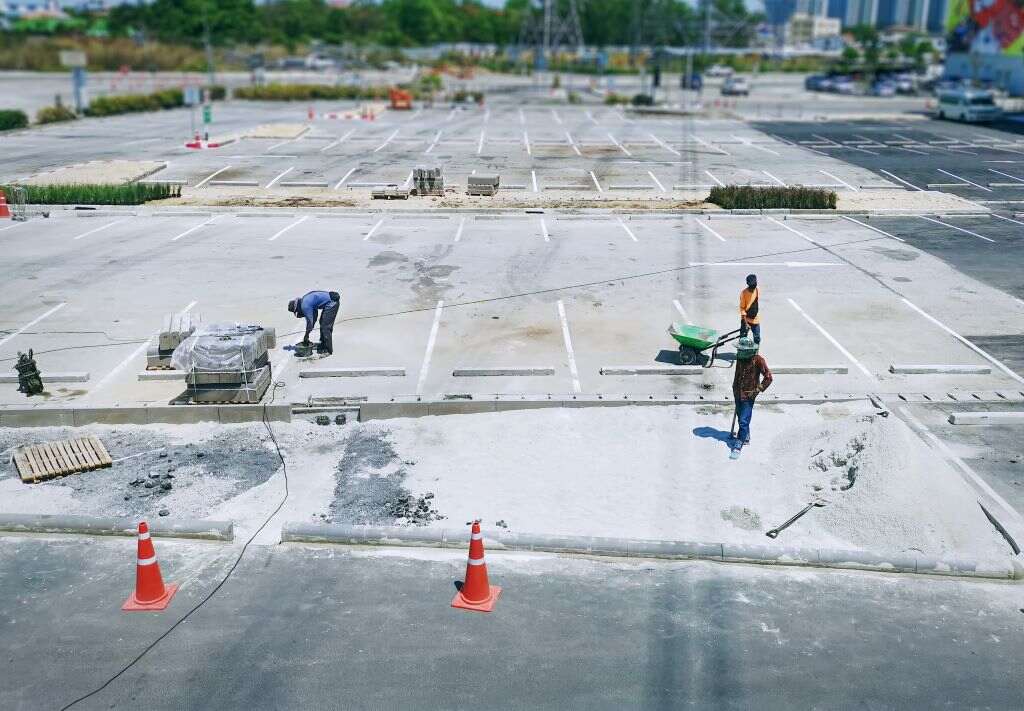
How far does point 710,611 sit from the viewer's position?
8.75 metres

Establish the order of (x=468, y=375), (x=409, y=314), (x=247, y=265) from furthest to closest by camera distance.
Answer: (x=247, y=265), (x=409, y=314), (x=468, y=375)

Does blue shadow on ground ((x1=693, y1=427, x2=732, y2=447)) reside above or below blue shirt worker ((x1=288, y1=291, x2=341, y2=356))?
below

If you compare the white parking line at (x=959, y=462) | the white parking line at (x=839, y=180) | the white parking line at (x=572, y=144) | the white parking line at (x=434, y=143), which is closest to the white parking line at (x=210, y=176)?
the white parking line at (x=434, y=143)

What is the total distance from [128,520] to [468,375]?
590 centimetres

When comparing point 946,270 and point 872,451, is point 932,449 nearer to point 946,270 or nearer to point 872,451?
point 872,451

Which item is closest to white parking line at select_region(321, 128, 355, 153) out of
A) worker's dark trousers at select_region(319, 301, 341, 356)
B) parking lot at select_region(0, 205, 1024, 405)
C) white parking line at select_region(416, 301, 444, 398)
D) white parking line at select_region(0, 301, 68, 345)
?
parking lot at select_region(0, 205, 1024, 405)

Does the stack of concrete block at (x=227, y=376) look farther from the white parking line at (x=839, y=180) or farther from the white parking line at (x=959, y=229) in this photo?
the white parking line at (x=839, y=180)

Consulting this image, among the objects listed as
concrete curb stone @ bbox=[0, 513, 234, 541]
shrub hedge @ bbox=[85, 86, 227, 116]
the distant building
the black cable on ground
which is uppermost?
the distant building

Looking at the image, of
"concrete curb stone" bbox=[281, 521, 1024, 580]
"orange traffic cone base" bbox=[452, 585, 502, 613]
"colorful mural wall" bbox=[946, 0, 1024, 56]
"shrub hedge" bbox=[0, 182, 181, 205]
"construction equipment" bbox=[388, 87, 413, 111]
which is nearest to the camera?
"orange traffic cone base" bbox=[452, 585, 502, 613]

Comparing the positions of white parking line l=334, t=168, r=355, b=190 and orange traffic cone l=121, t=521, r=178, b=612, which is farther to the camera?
white parking line l=334, t=168, r=355, b=190

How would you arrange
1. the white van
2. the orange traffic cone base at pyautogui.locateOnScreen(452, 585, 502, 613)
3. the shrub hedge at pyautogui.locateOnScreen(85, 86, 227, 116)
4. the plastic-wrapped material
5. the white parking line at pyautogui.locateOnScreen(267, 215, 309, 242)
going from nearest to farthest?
1. the orange traffic cone base at pyautogui.locateOnScreen(452, 585, 502, 613)
2. the plastic-wrapped material
3. the white parking line at pyautogui.locateOnScreen(267, 215, 309, 242)
4. the shrub hedge at pyautogui.locateOnScreen(85, 86, 227, 116)
5. the white van

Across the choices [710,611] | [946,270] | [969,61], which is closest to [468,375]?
[710,611]

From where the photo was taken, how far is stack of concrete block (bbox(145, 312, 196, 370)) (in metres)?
14.3

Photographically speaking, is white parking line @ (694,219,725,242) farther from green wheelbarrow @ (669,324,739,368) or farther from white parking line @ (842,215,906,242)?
green wheelbarrow @ (669,324,739,368)
